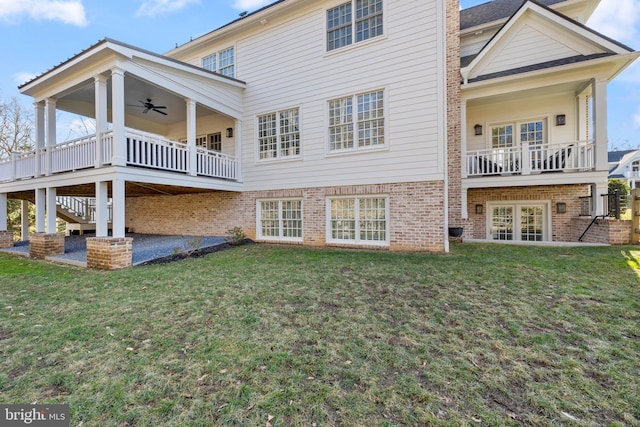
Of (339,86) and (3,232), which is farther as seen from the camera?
(3,232)

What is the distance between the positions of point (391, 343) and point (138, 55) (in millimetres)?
9364

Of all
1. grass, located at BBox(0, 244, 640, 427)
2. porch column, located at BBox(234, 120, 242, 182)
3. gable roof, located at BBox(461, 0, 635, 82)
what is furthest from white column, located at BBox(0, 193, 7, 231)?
gable roof, located at BBox(461, 0, 635, 82)

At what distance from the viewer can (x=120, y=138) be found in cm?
769

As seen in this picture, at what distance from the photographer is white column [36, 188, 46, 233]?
980 centimetres

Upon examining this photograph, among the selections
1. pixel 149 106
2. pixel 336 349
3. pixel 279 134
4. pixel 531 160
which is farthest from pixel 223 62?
pixel 336 349

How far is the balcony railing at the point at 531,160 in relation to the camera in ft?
30.5

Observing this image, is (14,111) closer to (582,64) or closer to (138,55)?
(138,55)

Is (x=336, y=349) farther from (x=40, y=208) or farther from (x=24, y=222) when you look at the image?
(x=24, y=222)

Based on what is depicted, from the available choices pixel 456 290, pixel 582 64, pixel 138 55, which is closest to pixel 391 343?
pixel 456 290

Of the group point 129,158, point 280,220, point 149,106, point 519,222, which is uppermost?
point 149,106

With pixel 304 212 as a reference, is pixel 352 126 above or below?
above

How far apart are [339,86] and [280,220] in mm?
4981

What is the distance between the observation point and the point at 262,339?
317cm

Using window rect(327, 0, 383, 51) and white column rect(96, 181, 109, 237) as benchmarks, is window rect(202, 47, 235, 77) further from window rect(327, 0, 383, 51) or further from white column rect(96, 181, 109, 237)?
white column rect(96, 181, 109, 237)
